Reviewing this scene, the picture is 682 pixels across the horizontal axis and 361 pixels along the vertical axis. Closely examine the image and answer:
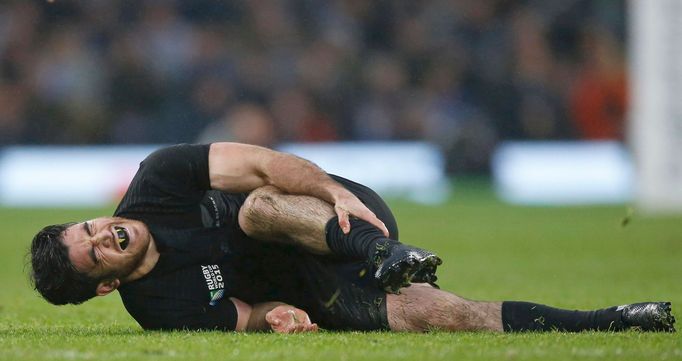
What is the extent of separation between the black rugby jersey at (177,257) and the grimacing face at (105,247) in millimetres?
143

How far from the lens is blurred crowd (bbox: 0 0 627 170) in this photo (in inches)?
845

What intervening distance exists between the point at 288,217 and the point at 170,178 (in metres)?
0.67

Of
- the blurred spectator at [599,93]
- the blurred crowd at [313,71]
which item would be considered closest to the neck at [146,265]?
the blurred crowd at [313,71]

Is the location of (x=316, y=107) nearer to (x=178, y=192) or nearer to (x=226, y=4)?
(x=226, y=4)

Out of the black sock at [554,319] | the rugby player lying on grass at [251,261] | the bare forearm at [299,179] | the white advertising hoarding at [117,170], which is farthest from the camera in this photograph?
the white advertising hoarding at [117,170]

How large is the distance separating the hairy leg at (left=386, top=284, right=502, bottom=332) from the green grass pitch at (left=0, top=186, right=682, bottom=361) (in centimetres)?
13

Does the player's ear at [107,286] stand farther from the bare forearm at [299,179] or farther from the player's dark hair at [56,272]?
the bare forearm at [299,179]

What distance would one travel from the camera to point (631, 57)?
2275 cm

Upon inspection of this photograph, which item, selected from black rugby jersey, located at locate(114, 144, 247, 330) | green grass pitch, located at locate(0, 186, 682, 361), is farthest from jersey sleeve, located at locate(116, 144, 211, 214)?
green grass pitch, located at locate(0, 186, 682, 361)

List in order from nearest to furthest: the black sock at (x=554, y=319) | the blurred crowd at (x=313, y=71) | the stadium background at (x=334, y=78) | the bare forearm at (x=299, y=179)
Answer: the black sock at (x=554, y=319) → the bare forearm at (x=299, y=179) → the stadium background at (x=334, y=78) → the blurred crowd at (x=313, y=71)

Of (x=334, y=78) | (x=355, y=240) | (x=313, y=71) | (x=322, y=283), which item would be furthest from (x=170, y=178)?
(x=313, y=71)

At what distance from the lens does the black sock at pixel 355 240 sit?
6367 mm

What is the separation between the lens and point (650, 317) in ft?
21.1

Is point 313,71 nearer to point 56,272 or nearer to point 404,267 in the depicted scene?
point 56,272
